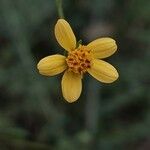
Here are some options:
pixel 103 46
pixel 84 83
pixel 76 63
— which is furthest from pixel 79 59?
pixel 84 83

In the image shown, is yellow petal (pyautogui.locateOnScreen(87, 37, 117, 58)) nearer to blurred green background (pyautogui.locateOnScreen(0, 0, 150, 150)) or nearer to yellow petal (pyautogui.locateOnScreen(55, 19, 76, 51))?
yellow petal (pyautogui.locateOnScreen(55, 19, 76, 51))

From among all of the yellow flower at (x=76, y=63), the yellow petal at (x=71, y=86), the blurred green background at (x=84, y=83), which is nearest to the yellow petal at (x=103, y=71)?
the yellow flower at (x=76, y=63)

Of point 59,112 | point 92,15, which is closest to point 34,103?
point 59,112

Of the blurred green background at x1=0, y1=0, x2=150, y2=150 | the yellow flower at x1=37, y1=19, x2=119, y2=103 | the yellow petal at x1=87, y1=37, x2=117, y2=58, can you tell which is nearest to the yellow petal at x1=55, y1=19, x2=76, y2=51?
the yellow flower at x1=37, y1=19, x2=119, y2=103

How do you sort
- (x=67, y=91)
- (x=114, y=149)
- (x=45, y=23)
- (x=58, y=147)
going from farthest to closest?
(x=45, y=23)
(x=114, y=149)
(x=58, y=147)
(x=67, y=91)

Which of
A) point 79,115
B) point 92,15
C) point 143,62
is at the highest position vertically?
point 92,15

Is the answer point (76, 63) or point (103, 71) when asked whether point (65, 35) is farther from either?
point (103, 71)

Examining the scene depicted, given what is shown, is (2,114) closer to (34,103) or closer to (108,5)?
(34,103)
